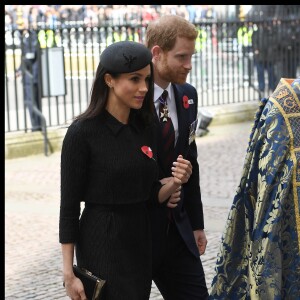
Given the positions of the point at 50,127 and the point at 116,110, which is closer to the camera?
the point at 116,110

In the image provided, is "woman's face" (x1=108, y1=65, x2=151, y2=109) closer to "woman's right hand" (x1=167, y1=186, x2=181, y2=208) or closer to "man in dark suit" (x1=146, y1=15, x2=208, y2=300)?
"man in dark suit" (x1=146, y1=15, x2=208, y2=300)

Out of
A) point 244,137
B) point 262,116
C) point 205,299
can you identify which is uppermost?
point 262,116

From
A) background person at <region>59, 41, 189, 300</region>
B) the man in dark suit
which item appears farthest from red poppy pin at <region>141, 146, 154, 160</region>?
the man in dark suit

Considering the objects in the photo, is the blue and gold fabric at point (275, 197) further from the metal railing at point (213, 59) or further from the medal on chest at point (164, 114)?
the metal railing at point (213, 59)

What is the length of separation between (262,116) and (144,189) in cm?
53

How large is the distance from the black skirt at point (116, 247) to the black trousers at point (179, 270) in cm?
31

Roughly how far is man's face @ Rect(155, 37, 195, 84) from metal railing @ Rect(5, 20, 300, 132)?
9.80 meters

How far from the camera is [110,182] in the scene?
141 inches

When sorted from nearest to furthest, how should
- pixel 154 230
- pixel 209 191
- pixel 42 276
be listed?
pixel 154 230 → pixel 42 276 → pixel 209 191

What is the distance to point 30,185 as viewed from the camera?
10797mm

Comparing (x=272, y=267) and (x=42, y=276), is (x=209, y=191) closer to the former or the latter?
(x=42, y=276)

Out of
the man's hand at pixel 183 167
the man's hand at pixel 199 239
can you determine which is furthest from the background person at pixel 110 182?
the man's hand at pixel 199 239

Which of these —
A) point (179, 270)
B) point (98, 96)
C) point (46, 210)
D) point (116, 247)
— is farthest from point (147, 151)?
point (46, 210)

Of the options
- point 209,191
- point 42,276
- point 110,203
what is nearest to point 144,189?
point 110,203
